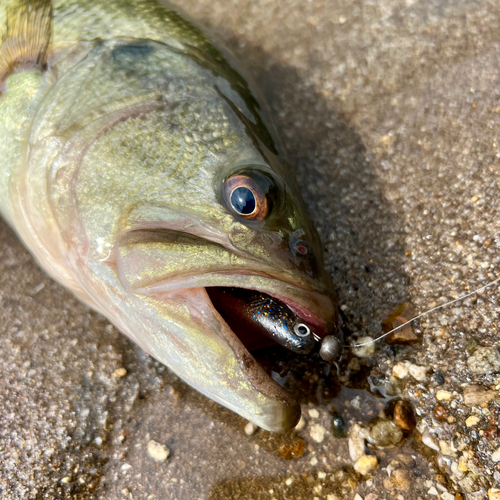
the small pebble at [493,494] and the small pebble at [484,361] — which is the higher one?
the small pebble at [484,361]

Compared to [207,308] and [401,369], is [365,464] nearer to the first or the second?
[401,369]

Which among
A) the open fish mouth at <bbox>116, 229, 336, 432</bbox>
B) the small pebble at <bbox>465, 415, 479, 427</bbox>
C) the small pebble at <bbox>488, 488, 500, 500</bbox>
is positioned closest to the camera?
the open fish mouth at <bbox>116, 229, 336, 432</bbox>

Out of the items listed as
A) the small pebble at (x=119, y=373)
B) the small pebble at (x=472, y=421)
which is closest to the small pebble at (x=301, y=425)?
the small pebble at (x=472, y=421)

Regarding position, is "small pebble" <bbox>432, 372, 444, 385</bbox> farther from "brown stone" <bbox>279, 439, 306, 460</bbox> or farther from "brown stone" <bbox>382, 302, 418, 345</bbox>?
"brown stone" <bbox>279, 439, 306, 460</bbox>

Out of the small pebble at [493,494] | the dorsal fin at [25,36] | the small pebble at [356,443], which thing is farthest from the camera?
the dorsal fin at [25,36]

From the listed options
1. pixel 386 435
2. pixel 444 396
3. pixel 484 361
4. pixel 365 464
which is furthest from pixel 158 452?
pixel 484 361

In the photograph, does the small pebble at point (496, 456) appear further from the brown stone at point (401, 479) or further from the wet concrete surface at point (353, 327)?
the brown stone at point (401, 479)

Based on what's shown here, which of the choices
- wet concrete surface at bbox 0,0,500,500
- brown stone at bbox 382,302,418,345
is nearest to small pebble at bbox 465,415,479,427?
wet concrete surface at bbox 0,0,500,500

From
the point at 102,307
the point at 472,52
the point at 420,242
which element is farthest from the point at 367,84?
the point at 102,307

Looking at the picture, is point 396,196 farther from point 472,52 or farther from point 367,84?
point 472,52
